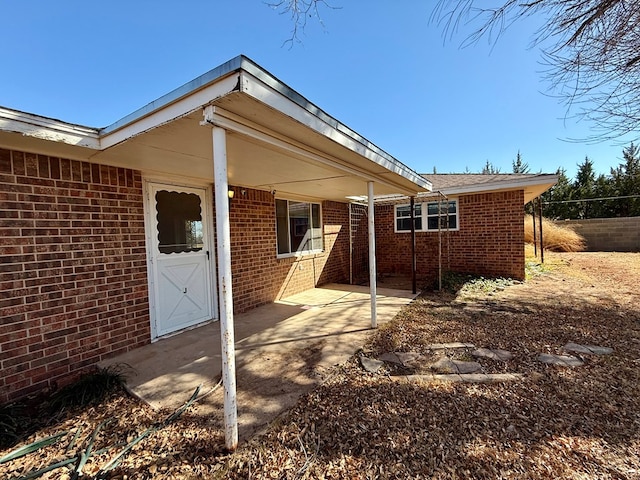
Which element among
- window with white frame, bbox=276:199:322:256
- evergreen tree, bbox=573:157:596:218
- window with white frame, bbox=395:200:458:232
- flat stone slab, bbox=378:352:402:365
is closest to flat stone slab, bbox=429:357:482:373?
flat stone slab, bbox=378:352:402:365

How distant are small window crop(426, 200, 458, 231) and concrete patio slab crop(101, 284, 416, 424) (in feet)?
12.5

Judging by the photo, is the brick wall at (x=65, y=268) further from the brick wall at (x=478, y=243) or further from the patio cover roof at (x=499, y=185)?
the brick wall at (x=478, y=243)

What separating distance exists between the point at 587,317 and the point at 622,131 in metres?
2.95

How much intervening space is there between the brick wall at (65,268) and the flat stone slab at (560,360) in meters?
5.07

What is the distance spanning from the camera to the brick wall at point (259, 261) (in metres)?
5.44

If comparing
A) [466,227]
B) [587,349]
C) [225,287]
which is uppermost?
[466,227]

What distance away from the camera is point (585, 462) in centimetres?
187

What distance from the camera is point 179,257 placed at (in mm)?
4480

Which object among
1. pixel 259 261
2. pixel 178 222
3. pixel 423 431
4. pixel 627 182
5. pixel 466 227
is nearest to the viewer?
pixel 423 431

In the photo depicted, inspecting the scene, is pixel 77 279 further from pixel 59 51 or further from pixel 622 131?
pixel 622 131

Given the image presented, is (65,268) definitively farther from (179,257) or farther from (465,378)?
(465,378)

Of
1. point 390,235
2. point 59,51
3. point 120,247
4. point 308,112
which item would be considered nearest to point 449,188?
point 390,235

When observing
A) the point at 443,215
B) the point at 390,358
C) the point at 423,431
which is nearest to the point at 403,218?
the point at 443,215

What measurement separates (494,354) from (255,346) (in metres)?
3.05
